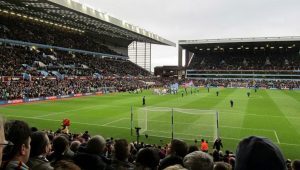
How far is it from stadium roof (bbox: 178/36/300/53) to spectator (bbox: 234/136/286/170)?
109874 millimetres

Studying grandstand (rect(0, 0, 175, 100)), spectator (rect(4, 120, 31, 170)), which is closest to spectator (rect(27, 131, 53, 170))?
spectator (rect(4, 120, 31, 170))

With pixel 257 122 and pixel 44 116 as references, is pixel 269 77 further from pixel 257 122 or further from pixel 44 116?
pixel 44 116

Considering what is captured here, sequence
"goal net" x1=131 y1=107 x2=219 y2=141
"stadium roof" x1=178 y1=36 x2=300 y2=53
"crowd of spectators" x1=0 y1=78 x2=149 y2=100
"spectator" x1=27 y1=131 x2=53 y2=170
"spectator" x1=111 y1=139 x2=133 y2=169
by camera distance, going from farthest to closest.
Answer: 1. "stadium roof" x1=178 y1=36 x2=300 y2=53
2. "crowd of spectators" x1=0 y1=78 x2=149 y2=100
3. "goal net" x1=131 y1=107 x2=219 y2=141
4. "spectator" x1=111 y1=139 x2=133 y2=169
5. "spectator" x1=27 y1=131 x2=53 y2=170

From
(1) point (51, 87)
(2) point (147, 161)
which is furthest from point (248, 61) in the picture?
(2) point (147, 161)

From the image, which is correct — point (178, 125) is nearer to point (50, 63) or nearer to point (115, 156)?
point (115, 156)

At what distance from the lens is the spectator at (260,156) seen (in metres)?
2.07

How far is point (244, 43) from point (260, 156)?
115 meters

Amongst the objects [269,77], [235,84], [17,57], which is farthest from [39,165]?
[269,77]

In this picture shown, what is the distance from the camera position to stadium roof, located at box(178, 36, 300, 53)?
4062 inches

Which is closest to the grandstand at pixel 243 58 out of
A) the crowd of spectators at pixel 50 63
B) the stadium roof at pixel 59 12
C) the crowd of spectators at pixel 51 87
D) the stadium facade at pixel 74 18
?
the stadium facade at pixel 74 18

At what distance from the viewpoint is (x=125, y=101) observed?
154 ft

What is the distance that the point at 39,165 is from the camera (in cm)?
407

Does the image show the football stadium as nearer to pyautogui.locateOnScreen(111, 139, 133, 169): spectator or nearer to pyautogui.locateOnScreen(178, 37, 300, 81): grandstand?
pyautogui.locateOnScreen(111, 139, 133, 169): spectator

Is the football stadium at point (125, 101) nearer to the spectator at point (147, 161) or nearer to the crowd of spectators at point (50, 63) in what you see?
the spectator at point (147, 161)
